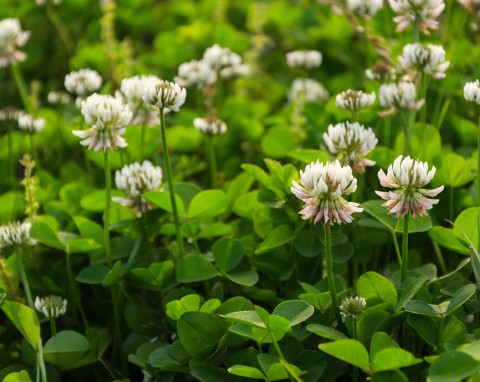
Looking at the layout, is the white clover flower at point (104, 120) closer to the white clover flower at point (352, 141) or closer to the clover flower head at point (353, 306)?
the white clover flower at point (352, 141)

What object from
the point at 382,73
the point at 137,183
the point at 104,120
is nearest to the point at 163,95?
the point at 104,120

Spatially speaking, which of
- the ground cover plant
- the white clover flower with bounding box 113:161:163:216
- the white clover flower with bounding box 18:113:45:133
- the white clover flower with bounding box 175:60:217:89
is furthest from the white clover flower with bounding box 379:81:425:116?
the white clover flower with bounding box 18:113:45:133

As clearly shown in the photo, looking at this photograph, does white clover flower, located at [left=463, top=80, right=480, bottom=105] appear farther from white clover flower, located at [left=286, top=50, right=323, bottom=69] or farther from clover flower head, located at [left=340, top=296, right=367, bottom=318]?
white clover flower, located at [left=286, top=50, right=323, bottom=69]

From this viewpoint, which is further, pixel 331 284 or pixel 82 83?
pixel 82 83

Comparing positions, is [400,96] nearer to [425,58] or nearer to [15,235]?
[425,58]

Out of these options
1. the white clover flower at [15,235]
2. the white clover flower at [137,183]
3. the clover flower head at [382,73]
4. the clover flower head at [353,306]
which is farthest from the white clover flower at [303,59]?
the clover flower head at [353,306]

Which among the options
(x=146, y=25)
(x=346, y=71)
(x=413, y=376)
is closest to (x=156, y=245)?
(x=413, y=376)
